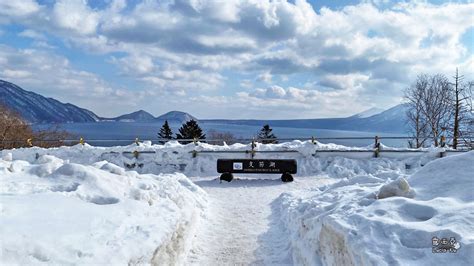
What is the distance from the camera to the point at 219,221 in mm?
10227

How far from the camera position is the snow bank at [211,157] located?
717 inches

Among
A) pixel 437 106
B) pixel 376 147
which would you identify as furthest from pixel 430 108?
pixel 376 147

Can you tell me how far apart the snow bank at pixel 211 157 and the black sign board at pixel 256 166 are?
1.87 metres

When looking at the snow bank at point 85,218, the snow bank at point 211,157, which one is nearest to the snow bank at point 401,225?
the snow bank at point 85,218

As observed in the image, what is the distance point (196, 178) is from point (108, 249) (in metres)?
12.3

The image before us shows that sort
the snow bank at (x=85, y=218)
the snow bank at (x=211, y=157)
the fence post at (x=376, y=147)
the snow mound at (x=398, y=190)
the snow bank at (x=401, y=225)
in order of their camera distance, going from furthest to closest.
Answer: the fence post at (x=376, y=147), the snow bank at (x=211, y=157), the snow mound at (x=398, y=190), the snow bank at (x=85, y=218), the snow bank at (x=401, y=225)

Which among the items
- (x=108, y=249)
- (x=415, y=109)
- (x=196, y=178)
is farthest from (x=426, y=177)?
(x=415, y=109)

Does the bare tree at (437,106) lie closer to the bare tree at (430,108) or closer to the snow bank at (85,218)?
the bare tree at (430,108)

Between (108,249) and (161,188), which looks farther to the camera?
(161,188)

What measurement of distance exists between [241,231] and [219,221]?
1.09m

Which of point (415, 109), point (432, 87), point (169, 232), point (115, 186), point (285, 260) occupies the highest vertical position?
point (432, 87)

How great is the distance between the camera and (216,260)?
7.28 m

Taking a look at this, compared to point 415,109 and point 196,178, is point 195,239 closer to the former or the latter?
point 196,178

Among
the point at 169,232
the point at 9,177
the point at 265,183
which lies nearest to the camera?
the point at 169,232
